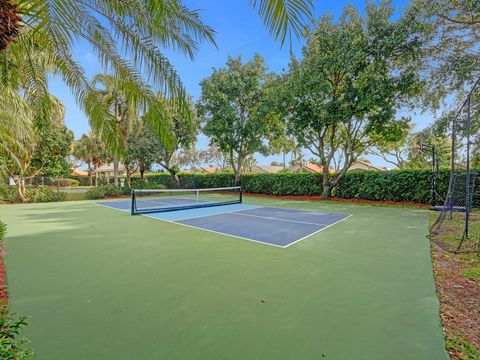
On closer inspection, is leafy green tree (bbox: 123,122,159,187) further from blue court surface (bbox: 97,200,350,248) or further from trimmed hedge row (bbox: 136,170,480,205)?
blue court surface (bbox: 97,200,350,248)

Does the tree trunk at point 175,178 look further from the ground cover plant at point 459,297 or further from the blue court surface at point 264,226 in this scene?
the ground cover plant at point 459,297

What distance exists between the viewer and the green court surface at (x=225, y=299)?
2094mm

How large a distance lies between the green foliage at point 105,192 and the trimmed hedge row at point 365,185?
890 centimetres

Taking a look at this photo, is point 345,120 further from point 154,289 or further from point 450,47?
point 154,289

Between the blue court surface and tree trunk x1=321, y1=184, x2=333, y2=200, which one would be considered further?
tree trunk x1=321, y1=184, x2=333, y2=200

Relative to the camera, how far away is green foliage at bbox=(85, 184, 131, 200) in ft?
57.5

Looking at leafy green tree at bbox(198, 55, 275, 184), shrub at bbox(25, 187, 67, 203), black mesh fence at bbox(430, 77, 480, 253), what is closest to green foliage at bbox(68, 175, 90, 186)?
shrub at bbox(25, 187, 67, 203)

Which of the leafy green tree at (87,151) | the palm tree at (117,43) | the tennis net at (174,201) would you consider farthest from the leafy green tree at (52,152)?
the palm tree at (117,43)

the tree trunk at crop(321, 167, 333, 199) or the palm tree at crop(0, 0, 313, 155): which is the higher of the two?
the palm tree at crop(0, 0, 313, 155)

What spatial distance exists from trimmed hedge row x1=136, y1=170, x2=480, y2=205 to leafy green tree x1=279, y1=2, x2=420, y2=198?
901mm

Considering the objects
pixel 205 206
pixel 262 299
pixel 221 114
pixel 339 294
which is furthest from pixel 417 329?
pixel 221 114

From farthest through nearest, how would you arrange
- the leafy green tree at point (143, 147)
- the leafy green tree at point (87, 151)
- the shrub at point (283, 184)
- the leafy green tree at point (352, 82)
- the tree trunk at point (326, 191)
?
the leafy green tree at point (87, 151), the leafy green tree at point (143, 147), the shrub at point (283, 184), the tree trunk at point (326, 191), the leafy green tree at point (352, 82)

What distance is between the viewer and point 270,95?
16.1m

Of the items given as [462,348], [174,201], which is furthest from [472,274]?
[174,201]
